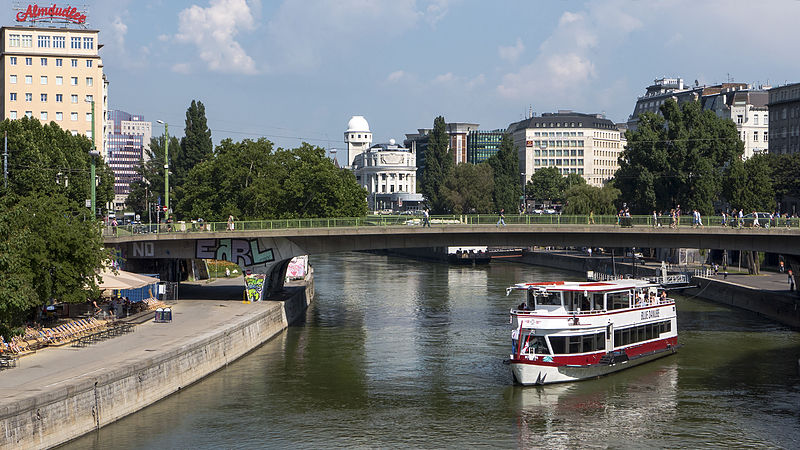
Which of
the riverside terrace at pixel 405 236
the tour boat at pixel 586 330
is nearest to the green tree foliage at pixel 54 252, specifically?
the riverside terrace at pixel 405 236

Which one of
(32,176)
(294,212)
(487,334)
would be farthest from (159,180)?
(487,334)

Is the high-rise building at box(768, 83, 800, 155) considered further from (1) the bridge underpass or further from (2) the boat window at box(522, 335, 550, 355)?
(2) the boat window at box(522, 335, 550, 355)

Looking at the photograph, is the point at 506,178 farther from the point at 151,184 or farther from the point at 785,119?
the point at 151,184

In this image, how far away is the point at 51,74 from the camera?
13175 cm

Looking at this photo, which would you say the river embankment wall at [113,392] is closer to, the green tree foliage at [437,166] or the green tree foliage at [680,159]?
the green tree foliage at [680,159]

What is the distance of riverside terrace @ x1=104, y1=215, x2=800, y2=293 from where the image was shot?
236 feet

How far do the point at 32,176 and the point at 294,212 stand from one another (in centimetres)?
3165

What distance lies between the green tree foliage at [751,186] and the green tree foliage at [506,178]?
5411 centimetres

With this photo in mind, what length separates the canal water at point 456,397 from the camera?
41.9m

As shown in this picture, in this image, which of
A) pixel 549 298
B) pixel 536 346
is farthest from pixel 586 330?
pixel 536 346

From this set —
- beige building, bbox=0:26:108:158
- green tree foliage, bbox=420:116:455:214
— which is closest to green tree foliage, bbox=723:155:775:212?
green tree foliage, bbox=420:116:455:214

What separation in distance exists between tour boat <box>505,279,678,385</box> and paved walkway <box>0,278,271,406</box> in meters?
18.7

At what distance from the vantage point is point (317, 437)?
41.9 m

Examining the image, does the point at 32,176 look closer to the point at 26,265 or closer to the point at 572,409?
the point at 26,265
